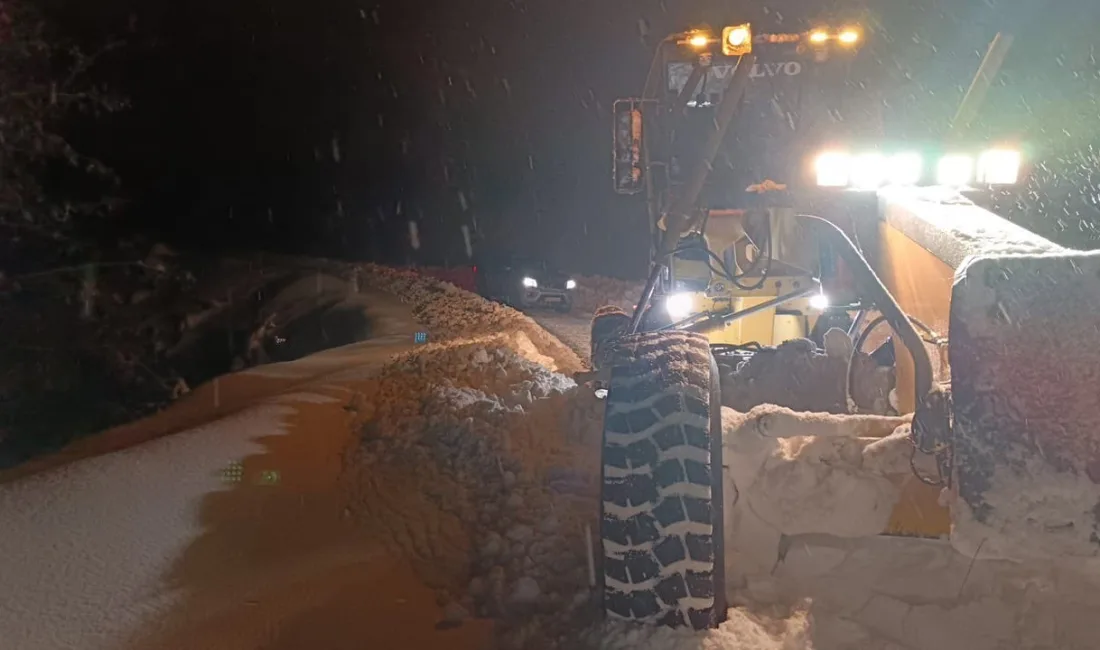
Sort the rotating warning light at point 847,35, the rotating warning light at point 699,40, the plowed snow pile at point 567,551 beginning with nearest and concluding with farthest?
the plowed snow pile at point 567,551 < the rotating warning light at point 847,35 < the rotating warning light at point 699,40

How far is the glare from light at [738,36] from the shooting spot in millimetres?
5637

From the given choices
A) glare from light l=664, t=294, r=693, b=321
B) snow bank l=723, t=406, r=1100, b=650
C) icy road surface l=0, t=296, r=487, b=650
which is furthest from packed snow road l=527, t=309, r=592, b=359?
snow bank l=723, t=406, r=1100, b=650

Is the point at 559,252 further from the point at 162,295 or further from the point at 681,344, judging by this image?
the point at 681,344

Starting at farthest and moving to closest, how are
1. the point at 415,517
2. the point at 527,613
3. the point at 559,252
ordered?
1. the point at 559,252
2. the point at 415,517
3. the point at 527,613

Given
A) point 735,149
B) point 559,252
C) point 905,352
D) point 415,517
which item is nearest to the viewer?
point 905,352

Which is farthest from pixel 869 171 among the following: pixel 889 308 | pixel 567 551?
pixel 567 551

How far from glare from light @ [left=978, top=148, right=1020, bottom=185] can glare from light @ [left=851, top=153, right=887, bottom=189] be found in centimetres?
55

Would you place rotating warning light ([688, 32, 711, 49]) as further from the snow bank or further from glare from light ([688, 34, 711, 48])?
the snow bank

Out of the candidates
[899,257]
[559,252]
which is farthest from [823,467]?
[559,252]

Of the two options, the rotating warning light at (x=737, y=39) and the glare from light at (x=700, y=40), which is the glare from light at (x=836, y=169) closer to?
the rotating warning light at (x=737, y=39)

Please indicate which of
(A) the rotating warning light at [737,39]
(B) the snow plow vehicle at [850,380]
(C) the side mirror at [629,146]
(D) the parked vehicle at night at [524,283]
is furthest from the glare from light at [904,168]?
(D) the parked vehicle at night at [524,283]

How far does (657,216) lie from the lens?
7211 millimetres

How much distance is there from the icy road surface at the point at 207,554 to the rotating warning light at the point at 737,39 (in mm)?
3611

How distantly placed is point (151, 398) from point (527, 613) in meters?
12.6
